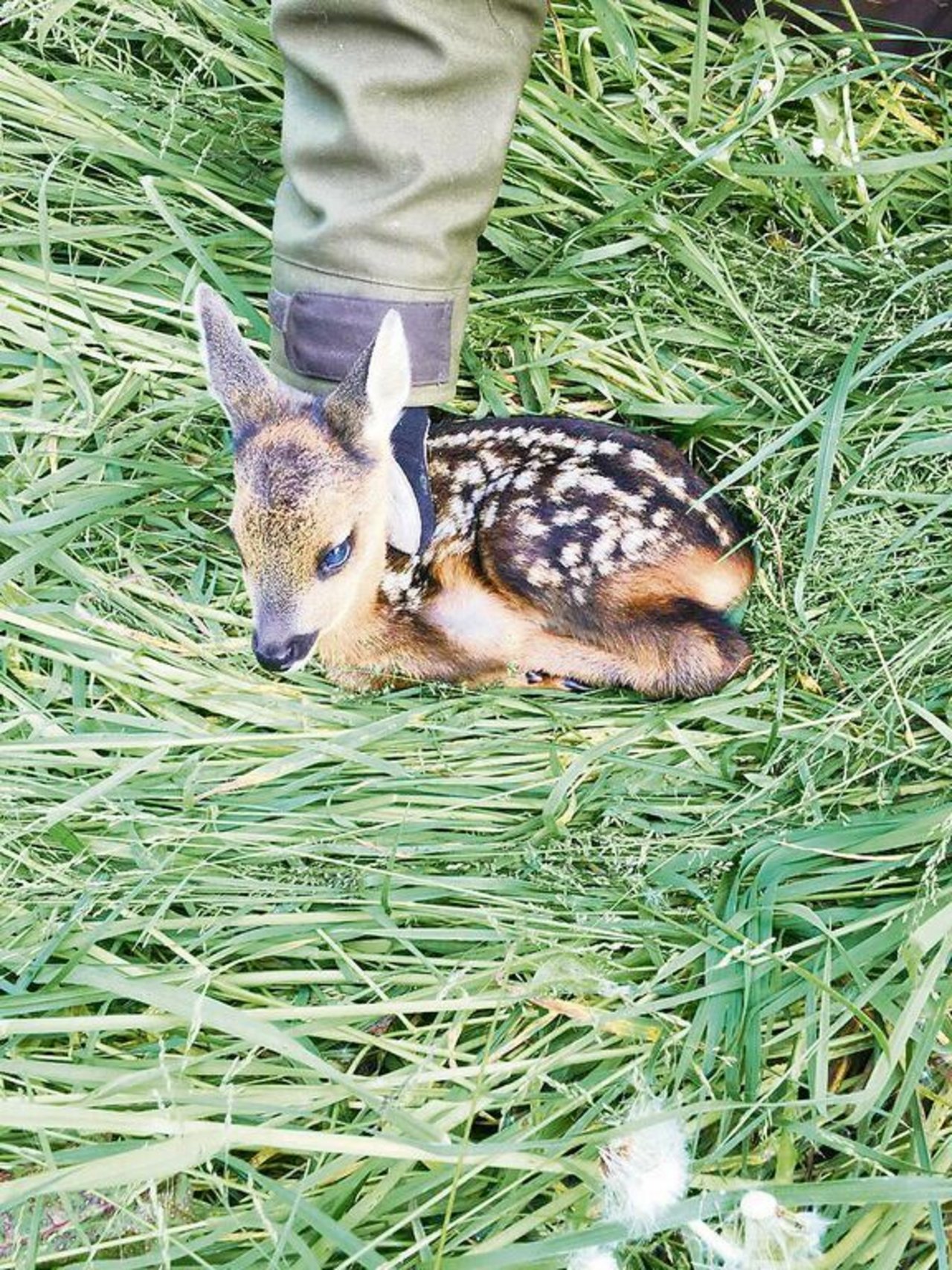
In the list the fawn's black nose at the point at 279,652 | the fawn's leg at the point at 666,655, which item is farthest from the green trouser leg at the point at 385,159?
the fawn's leg at the point at 666,655

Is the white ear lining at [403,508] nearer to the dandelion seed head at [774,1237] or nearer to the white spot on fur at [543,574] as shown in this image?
the white spot on fur at [543,574]

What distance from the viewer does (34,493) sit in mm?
2973

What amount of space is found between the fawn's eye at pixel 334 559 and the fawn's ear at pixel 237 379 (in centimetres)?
29

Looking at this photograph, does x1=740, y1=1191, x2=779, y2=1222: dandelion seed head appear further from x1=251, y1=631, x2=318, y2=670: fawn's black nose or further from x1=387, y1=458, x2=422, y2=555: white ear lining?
x1=387, y1=458, x2=422, y2=555: white ear lining

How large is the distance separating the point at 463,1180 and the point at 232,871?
776 mm

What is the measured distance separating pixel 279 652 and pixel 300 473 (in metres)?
0.36

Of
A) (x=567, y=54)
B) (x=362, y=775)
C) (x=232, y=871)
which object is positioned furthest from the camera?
(x=567, y=54)

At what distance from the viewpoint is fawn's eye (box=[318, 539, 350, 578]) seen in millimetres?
2561

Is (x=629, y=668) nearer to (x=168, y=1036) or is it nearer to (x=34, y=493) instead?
(x=168, y=1036)

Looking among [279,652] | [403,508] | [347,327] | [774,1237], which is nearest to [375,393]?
[347,327]

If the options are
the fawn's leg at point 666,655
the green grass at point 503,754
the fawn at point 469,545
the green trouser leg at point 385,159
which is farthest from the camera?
the fawn's leg at point 666,655

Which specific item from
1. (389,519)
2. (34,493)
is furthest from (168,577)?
(389,519)

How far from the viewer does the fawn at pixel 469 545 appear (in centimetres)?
253

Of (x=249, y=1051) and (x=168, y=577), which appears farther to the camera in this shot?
(x=168, y=577)
